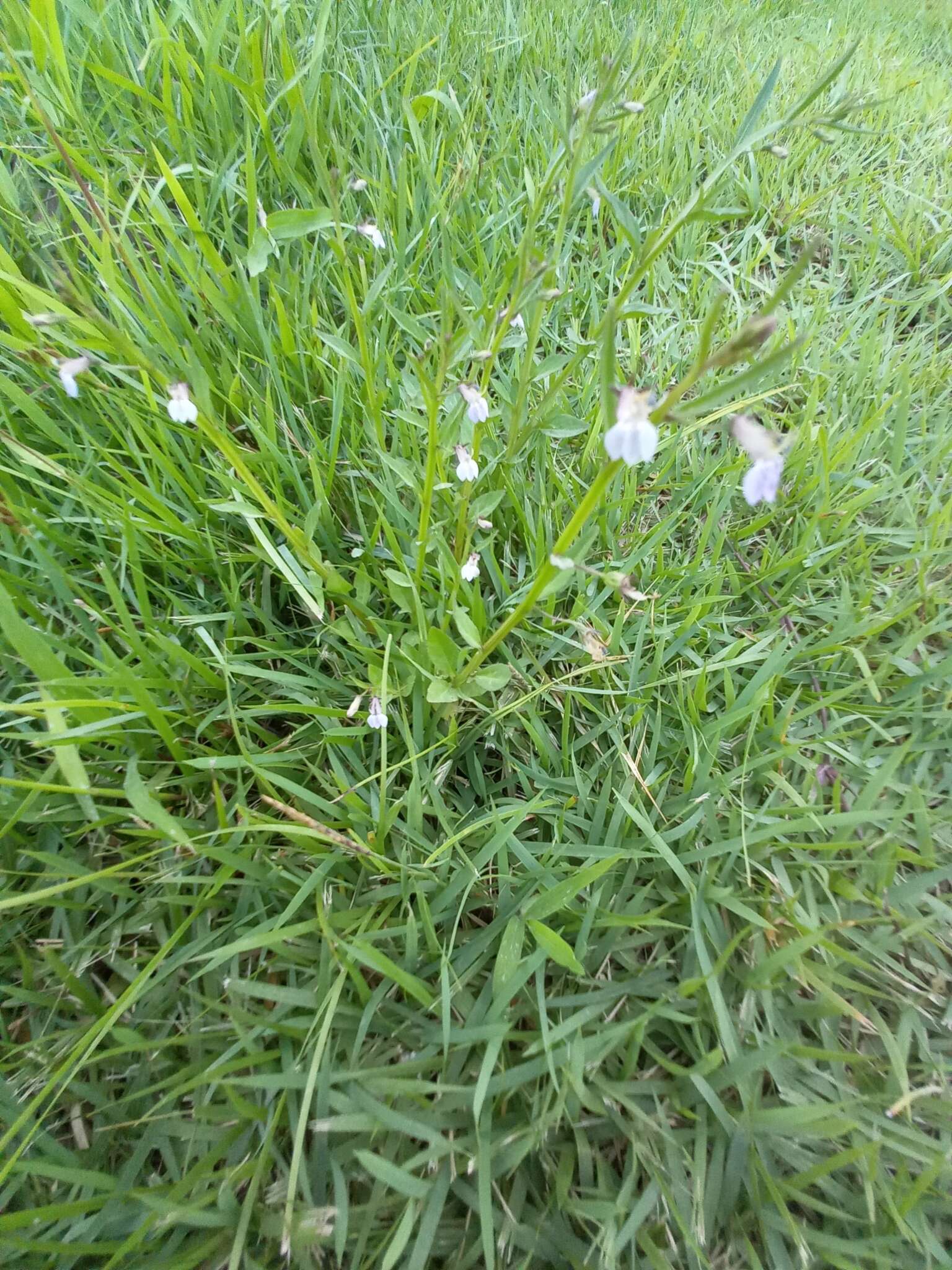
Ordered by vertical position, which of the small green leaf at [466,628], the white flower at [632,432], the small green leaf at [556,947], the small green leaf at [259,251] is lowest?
the small green leaf at [556,947]

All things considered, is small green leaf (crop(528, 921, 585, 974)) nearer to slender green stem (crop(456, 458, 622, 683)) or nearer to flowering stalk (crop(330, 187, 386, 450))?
slender green stem (crop(456, 458, 622, 683))

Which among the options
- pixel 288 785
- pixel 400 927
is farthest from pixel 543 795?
pixel 288 785

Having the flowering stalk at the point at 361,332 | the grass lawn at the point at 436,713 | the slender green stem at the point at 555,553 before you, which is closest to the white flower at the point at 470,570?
the grass lawn at the point at 436,713

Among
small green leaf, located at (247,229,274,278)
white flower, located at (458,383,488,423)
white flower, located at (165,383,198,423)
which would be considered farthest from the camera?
small green leaf, located at (247,229,274,278)

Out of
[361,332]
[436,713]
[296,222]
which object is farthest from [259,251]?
[436,713]

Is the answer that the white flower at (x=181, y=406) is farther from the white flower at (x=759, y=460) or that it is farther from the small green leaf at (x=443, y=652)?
the white flower at (x=759, y=460)

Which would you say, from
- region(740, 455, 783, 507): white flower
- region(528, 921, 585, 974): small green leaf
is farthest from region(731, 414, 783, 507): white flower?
region(528, 921, 585, 974): small green leaf
